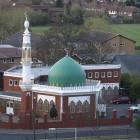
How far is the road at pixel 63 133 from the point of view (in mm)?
48675

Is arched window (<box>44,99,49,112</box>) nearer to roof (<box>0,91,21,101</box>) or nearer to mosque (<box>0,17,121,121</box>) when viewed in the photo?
mosque (<box>0,17,121,121</box>)

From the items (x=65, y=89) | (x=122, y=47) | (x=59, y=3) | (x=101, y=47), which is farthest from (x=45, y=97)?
(x=59, y=3)

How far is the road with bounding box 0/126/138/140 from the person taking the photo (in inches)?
1916

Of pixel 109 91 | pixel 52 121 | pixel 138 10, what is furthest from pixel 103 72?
pixel 138 10

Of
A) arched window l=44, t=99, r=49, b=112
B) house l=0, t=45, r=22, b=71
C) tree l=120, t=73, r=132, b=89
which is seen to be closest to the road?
arched window l=44, t=99, r=49, b=112

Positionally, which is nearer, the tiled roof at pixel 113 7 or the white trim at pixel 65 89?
the white trim at pixel 65 89

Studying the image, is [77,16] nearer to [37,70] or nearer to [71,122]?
[37,70]

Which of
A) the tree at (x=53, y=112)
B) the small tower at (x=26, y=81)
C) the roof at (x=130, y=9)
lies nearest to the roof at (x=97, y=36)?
the small tower at (x=26, y=81)

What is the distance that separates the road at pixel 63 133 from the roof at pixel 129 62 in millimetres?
18771

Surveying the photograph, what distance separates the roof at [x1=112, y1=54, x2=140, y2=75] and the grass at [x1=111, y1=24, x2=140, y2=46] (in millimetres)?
36576

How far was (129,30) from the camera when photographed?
4966 inches

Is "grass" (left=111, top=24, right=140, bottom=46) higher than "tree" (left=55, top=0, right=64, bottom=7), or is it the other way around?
"tree" (left=55, top=0, right=64, bottom=7)

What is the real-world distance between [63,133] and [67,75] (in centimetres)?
530

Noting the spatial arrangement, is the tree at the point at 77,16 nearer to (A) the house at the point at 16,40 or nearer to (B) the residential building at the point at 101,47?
(B) the residential building at the point at 101,47
